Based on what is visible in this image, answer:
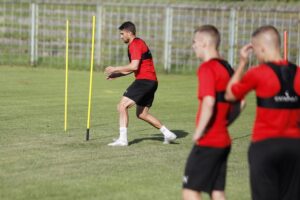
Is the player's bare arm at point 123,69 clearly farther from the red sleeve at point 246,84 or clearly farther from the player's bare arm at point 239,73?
the red sleeve at point 246,84

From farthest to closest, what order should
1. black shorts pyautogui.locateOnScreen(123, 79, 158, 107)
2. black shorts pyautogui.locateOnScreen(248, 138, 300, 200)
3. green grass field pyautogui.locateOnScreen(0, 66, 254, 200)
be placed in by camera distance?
black shorts pyautogui.locateOnScreen(123, 79, 158, 107)
green grass field pyautogui.locateOnScreen(0, 66, 254, 200)
black shorts pyautogui.locateOnScreen(248, 138, 300, 200)

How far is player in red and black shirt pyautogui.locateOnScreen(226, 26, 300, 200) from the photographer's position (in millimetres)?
6961

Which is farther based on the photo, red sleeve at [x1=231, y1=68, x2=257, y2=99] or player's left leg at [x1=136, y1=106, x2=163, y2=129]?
player's left leg at [x1=136, y1=106, x2=163, y2=129]

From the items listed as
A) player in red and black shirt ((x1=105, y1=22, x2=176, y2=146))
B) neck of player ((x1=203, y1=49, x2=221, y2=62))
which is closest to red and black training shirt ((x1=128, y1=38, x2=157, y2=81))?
player in red and black shirt ((x1=105, y1=22, x2=176, y2=146))

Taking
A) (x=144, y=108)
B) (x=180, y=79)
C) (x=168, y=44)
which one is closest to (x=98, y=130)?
(x=144, y=108)

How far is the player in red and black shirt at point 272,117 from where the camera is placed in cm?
696

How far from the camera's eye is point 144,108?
1365cm

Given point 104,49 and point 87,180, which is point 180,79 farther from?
point 87,180

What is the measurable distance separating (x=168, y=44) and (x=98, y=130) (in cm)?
1498

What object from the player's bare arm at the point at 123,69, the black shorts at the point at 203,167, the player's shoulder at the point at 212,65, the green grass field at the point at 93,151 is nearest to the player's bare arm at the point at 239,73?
the player's shoulder at the point at 212,65

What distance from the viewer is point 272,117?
6.99m

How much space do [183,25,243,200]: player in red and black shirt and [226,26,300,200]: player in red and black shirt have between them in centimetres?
21

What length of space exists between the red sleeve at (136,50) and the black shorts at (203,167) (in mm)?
6023

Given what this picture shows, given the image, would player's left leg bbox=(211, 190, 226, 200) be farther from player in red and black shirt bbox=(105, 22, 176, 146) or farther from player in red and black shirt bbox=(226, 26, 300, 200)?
player in red and black shirt bbox=(105, 22, 176, 146)
